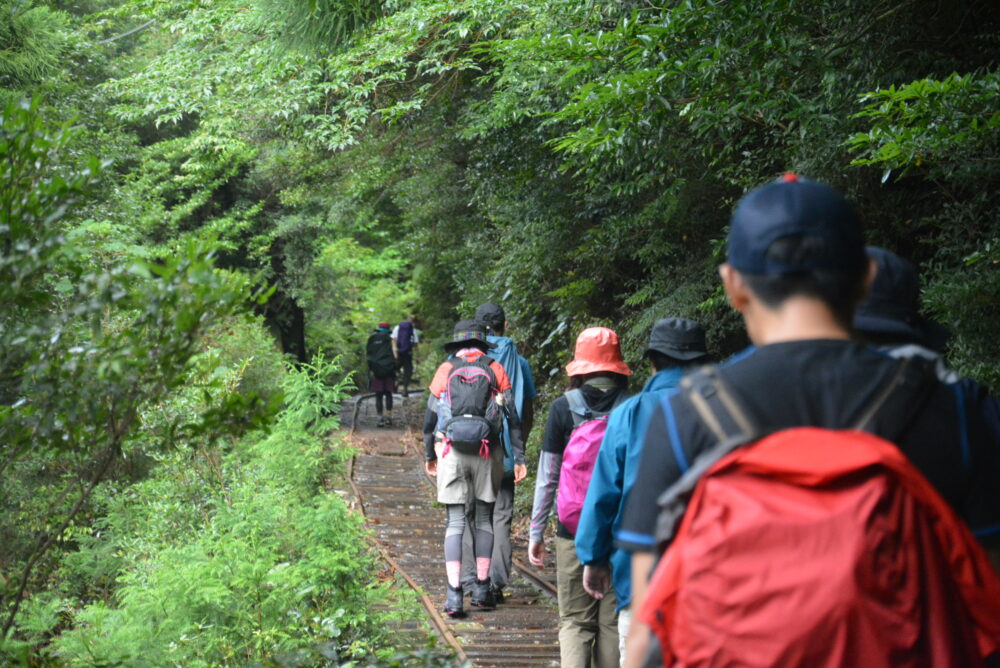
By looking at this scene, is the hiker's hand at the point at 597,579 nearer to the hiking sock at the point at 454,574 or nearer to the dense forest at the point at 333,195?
the dense forest at the point at 333,195

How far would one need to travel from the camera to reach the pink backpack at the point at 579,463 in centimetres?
538

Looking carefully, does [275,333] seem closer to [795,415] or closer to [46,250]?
[46,250]

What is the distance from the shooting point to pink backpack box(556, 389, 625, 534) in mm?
5375

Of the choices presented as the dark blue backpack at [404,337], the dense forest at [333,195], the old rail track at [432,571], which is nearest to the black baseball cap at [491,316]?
the dense forest at [333,195]

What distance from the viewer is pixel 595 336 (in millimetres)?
5574

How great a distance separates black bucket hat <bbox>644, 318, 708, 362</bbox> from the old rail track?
6.77ft

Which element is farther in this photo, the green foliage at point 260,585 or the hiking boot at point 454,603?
the hiking boot at point 454,603

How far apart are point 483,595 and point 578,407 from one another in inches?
132

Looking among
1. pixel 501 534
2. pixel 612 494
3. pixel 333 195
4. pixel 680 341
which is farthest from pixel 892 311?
pixel 333 195

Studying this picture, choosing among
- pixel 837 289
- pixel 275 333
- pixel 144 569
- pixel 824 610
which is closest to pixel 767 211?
pixel 837 289

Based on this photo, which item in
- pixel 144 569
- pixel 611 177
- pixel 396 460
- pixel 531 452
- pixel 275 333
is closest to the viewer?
pixel 144 569

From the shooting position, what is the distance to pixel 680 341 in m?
4.58

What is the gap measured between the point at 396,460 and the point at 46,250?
14.2m

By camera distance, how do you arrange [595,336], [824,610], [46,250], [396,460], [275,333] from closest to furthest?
[824,610] → [46,250] → [595,336] → [396,460] → [275,333]
